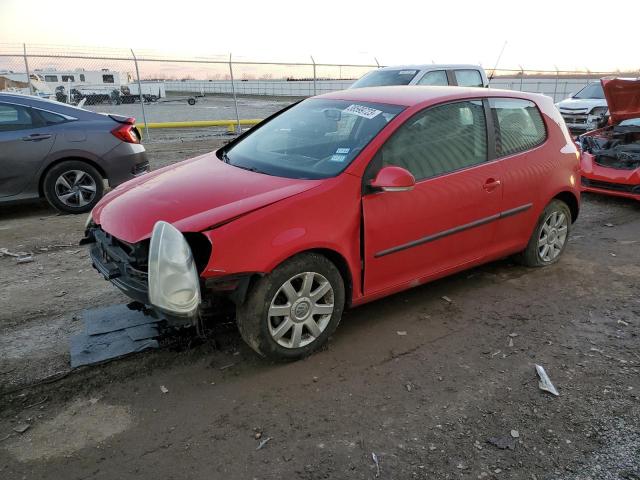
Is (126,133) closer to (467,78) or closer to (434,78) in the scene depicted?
(434,78)

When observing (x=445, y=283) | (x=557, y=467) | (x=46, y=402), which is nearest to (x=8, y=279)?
(x=46, y=402)

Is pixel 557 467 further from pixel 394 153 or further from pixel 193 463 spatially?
pixel 394 153

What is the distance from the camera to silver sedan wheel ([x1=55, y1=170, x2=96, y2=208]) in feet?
21.9

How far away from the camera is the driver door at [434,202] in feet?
11.5

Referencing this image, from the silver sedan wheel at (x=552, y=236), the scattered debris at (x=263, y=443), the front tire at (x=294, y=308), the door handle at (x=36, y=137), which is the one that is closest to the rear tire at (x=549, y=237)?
the silver sedan wheel at (x=552, y=236)

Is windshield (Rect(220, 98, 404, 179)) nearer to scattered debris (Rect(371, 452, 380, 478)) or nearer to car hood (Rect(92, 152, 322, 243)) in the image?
car hood (Rect(92, 152, 322, 243))

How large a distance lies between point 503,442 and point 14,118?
21.8 ft

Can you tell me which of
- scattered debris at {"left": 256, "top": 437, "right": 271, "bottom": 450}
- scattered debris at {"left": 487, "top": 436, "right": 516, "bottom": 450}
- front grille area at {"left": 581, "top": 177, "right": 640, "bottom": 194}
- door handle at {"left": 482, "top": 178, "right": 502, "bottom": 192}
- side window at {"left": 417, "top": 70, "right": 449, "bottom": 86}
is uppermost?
side window at {"left": 417, "top": 70, "right": 449, "bottom": 86}

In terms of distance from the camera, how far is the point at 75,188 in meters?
6.77

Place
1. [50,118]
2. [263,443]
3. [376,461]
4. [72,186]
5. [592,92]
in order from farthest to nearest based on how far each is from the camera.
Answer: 1. [592,92]
2. [72,186]
3. [50,118]
4. [263,443]
5. [376,461]

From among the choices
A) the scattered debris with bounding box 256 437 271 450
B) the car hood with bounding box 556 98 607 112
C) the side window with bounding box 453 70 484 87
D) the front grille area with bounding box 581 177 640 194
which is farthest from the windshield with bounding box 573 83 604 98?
the scattered debris with bounding box 256 437 271 450

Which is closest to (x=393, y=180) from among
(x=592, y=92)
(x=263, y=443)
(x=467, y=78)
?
(x=263, y=443)

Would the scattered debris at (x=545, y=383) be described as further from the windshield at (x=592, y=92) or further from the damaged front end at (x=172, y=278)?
the windshield at (x=592, y=92)

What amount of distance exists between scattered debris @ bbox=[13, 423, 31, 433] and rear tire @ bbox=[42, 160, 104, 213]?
14.9 ft
